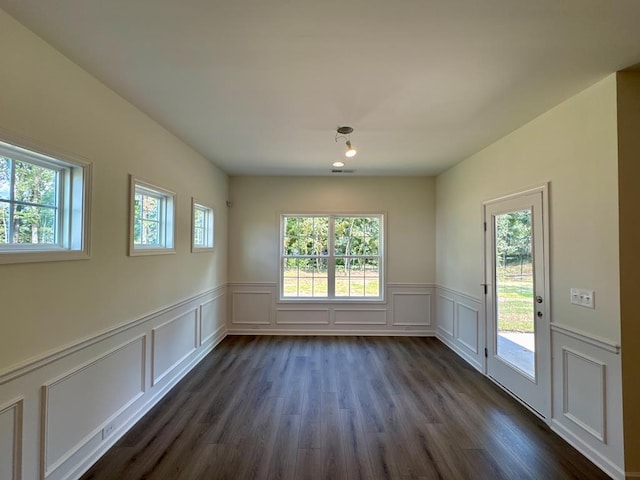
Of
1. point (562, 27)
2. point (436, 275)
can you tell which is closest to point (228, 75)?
point (562, 27)

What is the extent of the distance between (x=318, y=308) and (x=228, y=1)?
428 centimetres

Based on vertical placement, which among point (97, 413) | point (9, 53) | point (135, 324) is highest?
point (9, 53)

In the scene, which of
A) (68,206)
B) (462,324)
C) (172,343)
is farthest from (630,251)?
(172,343)

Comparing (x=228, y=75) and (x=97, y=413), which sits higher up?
(x=228, y=75)

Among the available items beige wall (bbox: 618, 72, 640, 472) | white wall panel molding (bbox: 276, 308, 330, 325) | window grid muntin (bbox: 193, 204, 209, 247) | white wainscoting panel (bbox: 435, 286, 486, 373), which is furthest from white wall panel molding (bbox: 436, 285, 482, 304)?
window grid muntin (bbox: 193, 204, 209, 247)

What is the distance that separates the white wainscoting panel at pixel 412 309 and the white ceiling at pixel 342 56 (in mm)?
2841

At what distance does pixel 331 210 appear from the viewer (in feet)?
16.6

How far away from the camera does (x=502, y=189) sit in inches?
126

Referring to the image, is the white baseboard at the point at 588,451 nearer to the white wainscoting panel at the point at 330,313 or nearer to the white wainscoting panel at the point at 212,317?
the white wainscoting panel at the point at 330,313

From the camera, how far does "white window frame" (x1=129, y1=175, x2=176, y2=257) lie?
2508 mm

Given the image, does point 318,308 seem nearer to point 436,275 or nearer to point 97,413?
point 436,275

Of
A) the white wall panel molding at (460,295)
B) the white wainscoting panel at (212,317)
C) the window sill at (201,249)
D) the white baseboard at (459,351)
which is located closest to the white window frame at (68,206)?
the window sill at (201,249)

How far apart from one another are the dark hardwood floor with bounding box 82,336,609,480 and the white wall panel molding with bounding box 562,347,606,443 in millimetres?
235

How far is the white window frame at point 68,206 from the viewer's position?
174cm
